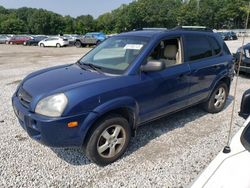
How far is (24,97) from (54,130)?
2.58 feet

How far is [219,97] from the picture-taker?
5363mm

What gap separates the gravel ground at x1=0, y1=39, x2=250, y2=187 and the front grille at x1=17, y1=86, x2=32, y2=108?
0.80 metres

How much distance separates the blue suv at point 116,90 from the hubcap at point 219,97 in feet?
1.30

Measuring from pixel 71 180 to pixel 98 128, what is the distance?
27.3 inches

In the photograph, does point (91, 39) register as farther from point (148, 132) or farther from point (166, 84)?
point (166, 84)

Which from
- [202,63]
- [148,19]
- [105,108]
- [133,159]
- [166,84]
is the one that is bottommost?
[133,159]

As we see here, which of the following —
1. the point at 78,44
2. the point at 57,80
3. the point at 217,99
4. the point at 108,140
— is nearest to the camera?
the point at 108,140

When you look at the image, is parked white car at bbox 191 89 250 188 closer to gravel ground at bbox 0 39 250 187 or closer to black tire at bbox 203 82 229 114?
gravel ground at bbox 0 39 250 187

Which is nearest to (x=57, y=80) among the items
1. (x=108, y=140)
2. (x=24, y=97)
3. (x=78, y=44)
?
(x=24, y=97)

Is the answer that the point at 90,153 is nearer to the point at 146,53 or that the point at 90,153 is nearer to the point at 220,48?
the point at 146,53

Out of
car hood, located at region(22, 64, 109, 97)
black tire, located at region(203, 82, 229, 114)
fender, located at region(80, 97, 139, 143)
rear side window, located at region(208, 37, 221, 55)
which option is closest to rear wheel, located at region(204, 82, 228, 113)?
black tire, located at region(203, 82, 229, 114)

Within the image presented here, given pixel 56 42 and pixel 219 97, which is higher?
pixel 56 42

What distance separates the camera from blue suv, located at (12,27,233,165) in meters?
3.00

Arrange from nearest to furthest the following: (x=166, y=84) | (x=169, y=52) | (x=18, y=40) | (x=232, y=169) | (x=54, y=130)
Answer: (x=232, y=169)
(x=54, y=130)
(x=166, y=84)
(x=169, y=52)
(x=18, y=40)
